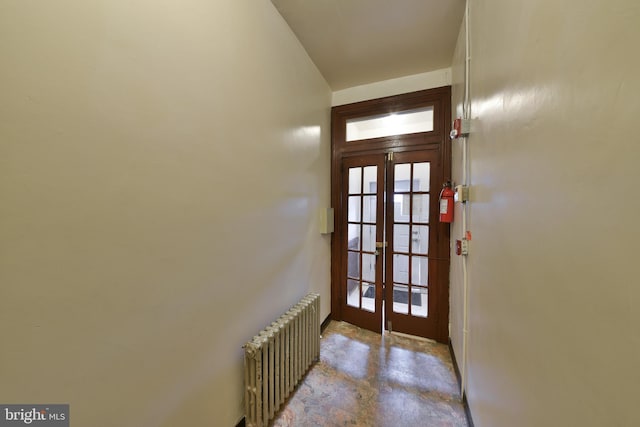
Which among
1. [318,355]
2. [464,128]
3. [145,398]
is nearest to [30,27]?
[145,398]

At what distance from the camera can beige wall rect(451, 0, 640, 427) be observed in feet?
1.34

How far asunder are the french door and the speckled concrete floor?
320 millimetres

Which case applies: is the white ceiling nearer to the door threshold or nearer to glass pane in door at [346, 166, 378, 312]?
glass pane in door at [346, 166, 378, 312]

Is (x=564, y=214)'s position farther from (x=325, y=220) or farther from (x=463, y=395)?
(x=325, y=220)

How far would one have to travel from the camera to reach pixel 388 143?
2605 millimetres

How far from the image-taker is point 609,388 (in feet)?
1.42

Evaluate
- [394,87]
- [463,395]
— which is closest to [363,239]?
[463,395]

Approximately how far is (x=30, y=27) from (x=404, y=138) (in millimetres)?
2698

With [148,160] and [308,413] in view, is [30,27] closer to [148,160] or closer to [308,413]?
[148,160]

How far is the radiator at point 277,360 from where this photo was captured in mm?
1342

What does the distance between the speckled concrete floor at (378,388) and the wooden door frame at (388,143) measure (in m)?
0.50

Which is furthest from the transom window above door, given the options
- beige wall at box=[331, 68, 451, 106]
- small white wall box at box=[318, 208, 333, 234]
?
small white wall box at box=[318, 208, 333, 234]

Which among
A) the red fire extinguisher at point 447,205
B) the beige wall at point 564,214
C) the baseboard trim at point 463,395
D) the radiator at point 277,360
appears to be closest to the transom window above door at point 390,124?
the red fire extinguisher at point 447,205

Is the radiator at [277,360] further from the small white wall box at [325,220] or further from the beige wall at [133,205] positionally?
the small white wall box at [325,220]
